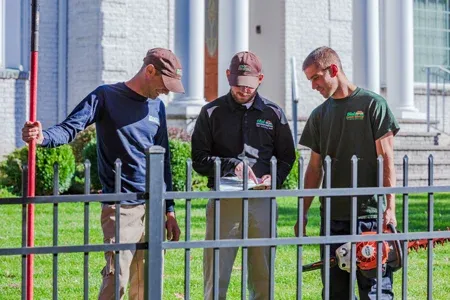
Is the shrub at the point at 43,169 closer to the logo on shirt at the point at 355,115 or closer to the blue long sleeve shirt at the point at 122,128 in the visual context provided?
the blue long sleeve shirt at the point at 122,128

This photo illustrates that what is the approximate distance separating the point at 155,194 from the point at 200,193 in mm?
199

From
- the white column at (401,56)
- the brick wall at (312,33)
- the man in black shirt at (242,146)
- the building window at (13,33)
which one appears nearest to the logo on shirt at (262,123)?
the man in black shirt at (242,146)

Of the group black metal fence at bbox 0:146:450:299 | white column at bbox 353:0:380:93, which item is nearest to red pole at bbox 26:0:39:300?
black metal fence at bbox 0:146:450:299

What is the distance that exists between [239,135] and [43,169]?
29.1 ft

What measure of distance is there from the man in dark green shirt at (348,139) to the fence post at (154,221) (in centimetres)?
143

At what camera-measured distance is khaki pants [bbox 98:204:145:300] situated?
5.29 m

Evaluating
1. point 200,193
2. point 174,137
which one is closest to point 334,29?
point 174,137

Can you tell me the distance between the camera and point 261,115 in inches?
230

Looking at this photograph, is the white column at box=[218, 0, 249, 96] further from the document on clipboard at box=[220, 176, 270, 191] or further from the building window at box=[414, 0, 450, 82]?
the document on clipboard at box=[220, 176, 270, 191]

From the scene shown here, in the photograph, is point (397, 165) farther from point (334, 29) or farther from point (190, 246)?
point (190, 246)

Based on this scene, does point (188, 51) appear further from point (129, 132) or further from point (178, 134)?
point (129, 132)

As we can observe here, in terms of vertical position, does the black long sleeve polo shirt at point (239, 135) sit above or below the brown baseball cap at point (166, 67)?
below

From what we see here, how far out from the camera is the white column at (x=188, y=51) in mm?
17516

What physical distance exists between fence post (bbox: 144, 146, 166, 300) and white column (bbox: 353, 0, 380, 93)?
15.8 meters
